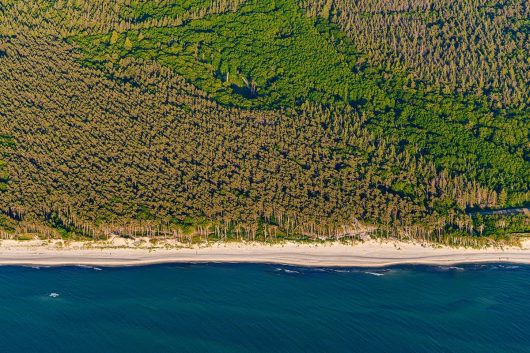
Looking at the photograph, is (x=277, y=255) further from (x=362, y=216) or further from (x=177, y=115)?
(x=177, y=115)

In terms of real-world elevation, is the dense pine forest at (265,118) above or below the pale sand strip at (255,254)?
above

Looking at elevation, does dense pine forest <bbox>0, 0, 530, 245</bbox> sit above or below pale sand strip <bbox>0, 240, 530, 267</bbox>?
above

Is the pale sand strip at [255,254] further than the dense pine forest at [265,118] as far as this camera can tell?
No

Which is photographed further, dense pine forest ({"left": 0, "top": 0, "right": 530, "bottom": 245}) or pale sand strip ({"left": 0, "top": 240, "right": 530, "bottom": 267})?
dense pine forest ({"left": 0, "top": 0, "right": 530, "bottom": 245})
